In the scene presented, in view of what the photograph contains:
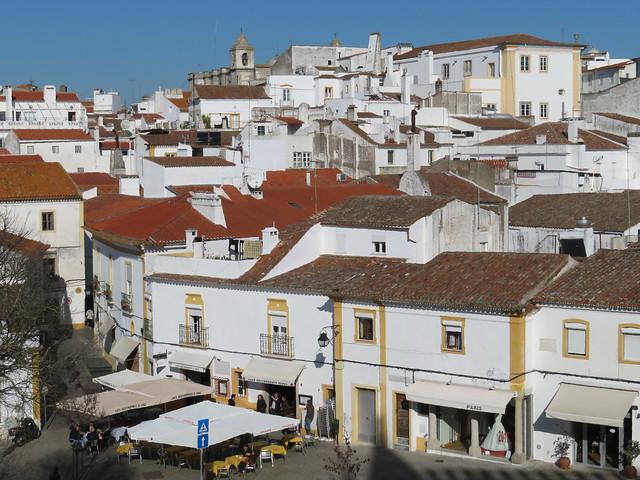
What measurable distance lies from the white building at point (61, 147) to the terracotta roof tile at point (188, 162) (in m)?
22.2

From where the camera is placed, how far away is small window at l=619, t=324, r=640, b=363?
2734 cm

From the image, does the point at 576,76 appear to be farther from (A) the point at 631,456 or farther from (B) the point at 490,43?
(A) the point at 631,456

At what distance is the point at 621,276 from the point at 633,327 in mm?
1875

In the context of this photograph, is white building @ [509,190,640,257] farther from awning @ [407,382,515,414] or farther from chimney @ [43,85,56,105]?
chimney @ [43,85,56,105]

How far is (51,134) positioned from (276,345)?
51.1 meters

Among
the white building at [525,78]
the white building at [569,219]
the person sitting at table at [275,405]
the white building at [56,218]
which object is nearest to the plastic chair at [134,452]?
the person sitting at table at [275,405]

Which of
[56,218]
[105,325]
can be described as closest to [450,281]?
A: [105,325]

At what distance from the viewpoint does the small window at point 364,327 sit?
102ft

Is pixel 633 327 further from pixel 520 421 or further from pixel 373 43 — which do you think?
pixel 373 43

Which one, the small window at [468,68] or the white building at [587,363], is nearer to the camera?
the white building at [587,363]

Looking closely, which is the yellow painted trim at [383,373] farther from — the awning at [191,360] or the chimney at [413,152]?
the chimney at [413,152]

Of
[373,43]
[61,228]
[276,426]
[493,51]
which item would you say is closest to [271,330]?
[276,426]

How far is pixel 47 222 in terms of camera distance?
49688 mm

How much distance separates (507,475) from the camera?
90.8 ft
